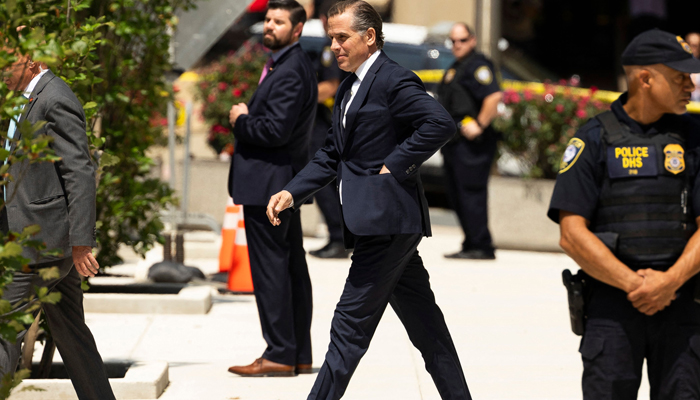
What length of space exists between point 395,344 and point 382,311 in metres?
2.18

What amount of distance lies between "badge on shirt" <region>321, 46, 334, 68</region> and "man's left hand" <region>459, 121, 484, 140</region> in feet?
4.65

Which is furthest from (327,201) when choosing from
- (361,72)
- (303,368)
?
(361,72)

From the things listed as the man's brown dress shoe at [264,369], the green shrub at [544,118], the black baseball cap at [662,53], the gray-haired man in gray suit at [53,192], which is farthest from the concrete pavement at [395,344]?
the green shrub at [544,118]

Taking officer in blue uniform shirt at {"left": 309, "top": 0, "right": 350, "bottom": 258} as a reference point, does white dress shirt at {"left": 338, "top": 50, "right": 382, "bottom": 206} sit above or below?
above

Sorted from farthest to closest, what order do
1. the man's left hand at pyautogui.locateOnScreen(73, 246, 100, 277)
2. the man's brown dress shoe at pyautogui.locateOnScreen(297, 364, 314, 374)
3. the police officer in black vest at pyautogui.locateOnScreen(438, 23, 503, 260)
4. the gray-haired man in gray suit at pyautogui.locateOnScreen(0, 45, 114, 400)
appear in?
the police officer in black vest at pyautogui.locateOnScreen(438, 23, 503, 260), the man's brown dress shoe at pyautogui.locateOnScreen(297, 364, 314, 374), the man's left hand at pyautogui.locateOnScreen(73, 246, 100, 277), the gray-haired man in gray suit at pyautogui.locateOnScreen(0, 45, 114, 400)

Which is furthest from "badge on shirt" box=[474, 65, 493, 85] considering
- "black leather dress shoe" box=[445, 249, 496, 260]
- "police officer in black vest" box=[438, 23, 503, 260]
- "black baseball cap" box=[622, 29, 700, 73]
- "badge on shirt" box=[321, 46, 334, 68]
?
"black baseball cap" box=[622, 29, 700, 73]

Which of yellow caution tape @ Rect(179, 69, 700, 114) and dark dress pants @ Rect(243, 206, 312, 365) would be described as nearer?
dark dress pants @ Rect(243, 206, 312, 365)

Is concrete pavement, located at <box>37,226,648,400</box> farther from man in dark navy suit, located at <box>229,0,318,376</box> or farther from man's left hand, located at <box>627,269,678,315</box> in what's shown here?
man's left hand, located at <box>627,269,678,315</box>

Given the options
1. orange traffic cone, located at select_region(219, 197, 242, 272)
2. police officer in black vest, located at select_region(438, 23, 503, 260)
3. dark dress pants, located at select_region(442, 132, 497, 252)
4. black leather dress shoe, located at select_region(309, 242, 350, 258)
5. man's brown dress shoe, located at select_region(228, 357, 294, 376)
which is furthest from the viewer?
dark dress pants, located at select_region(442, 132, 497, 252)

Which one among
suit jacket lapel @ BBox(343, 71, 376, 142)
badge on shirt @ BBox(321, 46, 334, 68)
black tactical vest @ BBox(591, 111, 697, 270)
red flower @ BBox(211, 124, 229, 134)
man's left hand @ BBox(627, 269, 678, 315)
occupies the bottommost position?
red flower @ BBox(211, 124, 229, 134)

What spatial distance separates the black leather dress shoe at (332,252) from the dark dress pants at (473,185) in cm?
116

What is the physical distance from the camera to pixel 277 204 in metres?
3.97

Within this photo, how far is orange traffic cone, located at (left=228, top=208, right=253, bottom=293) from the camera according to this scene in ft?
24.4

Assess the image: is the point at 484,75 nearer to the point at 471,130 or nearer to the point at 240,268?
the point at 471,130
